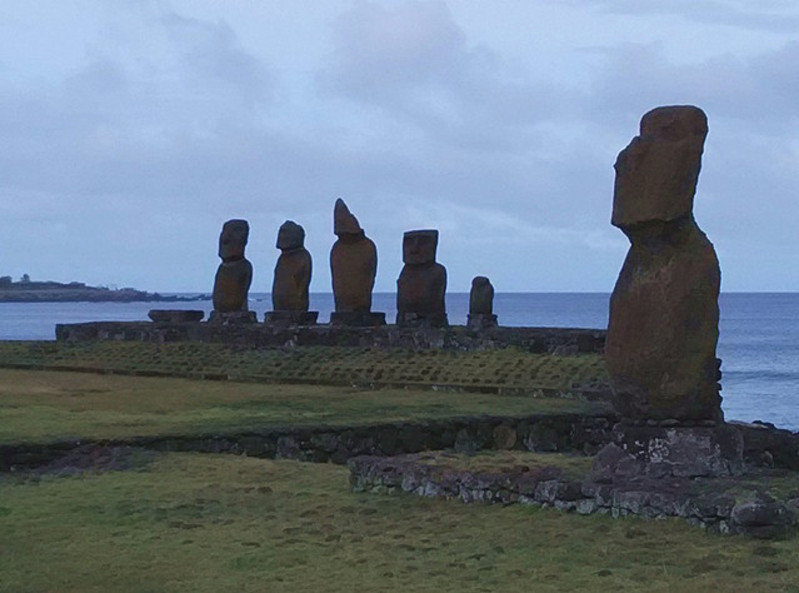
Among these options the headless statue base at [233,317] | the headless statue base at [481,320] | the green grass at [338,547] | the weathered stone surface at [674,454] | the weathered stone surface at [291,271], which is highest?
the weathered stone surface at [291,271]

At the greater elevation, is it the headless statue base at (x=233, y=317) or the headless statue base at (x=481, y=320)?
the headless statue base at (x=481, y=320)

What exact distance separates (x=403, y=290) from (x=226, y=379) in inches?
182

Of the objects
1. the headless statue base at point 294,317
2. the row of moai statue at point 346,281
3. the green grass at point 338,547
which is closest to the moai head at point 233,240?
the row of moai statue at point 346,281

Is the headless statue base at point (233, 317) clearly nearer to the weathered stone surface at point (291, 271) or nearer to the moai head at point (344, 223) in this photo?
the weathered stone surface at point (291, 271)

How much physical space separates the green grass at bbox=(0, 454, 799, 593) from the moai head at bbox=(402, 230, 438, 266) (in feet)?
51.7

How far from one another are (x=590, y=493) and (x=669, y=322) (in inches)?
66.5

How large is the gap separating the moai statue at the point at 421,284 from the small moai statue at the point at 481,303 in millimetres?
2650

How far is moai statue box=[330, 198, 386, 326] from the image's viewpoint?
27.7 metres

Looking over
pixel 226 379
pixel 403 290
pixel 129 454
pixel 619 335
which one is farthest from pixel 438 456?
pixel 403 290

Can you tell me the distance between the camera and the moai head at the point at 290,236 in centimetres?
2977

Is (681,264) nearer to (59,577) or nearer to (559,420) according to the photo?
(59,577)

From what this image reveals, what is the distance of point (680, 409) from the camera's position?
10.7m

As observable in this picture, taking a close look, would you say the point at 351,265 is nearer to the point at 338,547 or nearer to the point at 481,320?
the point at 481,320

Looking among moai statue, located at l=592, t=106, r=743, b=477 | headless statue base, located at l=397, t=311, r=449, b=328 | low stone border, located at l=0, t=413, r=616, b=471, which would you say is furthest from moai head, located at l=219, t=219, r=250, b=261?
moai statue, located at l=592, t=106, r=743, b=477
